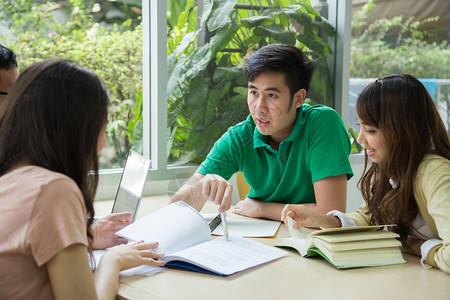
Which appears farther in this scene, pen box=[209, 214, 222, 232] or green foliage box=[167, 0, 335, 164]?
green foliage box=[167, 0, 335, 164]

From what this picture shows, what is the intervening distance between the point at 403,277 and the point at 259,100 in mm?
998

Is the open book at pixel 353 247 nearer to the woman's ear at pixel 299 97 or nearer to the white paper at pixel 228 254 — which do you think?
the white paper at pixel 228 254

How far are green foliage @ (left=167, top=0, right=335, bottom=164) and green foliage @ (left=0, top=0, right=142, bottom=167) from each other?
0.72 feet

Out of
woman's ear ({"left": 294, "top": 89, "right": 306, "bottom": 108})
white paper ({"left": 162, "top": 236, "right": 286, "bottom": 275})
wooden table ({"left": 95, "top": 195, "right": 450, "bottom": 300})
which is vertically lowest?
wooden table ({"left": 95, "top": 195, "right": 450, "bottom": 300})

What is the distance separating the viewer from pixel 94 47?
2779mm

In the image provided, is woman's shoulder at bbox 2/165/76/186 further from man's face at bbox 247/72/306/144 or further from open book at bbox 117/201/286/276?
man's face at bbox 247/72/306/144

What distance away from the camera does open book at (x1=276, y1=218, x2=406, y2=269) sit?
1.38m

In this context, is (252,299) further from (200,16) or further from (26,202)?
(200,16)

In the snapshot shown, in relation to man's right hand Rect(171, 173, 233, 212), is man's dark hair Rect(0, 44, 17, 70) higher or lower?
higher

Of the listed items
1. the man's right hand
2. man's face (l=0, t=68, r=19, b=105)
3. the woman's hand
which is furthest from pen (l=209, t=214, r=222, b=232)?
man's face (l=0, t=68, r=19, b=105)

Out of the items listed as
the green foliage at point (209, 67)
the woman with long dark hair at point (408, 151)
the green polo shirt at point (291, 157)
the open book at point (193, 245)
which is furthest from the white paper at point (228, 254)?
the green foliage at point (209, 67)

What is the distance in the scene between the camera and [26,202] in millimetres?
960

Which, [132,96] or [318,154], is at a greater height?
[132,96]

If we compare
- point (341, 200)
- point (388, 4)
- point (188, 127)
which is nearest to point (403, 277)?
point (341, 200)
